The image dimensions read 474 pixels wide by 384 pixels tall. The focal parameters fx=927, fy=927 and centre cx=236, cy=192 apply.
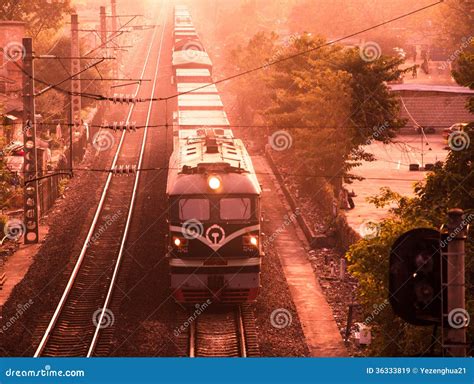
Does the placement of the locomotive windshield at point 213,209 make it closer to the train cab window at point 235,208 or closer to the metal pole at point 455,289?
the train cab window at point 235,208

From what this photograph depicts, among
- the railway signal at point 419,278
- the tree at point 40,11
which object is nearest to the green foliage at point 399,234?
the railway signal at point 419,278

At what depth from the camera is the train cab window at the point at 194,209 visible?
23.9 m

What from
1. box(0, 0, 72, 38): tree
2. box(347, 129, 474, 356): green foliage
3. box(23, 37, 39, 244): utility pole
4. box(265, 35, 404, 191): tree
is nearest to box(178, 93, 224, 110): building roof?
box(265, 35, 404, 191): tree

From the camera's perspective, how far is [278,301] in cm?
2627

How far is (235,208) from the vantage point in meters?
24.0

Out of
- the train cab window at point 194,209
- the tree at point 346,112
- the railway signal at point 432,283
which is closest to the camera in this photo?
the railway signal at point 432,283

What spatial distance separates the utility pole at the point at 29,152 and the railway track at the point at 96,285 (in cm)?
214

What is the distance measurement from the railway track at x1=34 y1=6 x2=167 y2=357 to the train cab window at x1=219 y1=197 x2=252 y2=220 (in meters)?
4.15

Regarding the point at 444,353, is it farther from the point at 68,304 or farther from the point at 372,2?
the point at 372,2

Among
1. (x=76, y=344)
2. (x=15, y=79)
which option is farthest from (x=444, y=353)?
(x=15, y=79)

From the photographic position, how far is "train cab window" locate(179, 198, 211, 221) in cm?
2388

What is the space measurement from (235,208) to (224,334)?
3.23m

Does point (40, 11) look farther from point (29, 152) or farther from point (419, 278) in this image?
point (419, 278)
